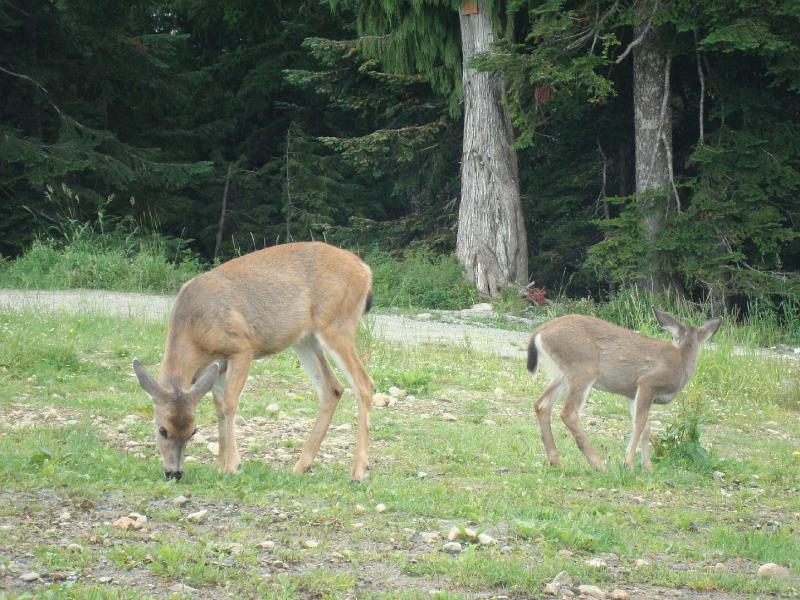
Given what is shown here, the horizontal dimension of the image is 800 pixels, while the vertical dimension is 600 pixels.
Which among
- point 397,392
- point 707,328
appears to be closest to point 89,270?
point 397,392

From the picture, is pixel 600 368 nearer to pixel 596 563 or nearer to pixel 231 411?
pixel 231 411

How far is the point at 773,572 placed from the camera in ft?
19.8

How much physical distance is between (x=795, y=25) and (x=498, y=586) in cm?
1443

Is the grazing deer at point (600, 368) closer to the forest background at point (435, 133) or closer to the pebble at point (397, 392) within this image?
the pebble at point (397, 392)

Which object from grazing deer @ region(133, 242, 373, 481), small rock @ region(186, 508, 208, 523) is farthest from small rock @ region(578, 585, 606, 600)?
grazing deer @ region(133, 242, 373, 481)

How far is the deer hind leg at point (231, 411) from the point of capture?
7.77 metres

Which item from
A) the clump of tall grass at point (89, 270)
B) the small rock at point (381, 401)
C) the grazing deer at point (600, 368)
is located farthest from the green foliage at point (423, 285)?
the grazing deer at point (600, 368)

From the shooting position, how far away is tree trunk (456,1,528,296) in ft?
69.9

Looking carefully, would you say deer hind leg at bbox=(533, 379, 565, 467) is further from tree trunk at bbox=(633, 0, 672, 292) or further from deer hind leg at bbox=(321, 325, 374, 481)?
tree trunk at bbox=(633, 0, 672, 292)

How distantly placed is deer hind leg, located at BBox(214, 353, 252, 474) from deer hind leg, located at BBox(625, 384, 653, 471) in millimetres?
2884

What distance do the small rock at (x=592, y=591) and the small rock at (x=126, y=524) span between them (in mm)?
2420

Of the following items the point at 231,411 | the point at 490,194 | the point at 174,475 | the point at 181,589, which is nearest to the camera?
the point at 181,589

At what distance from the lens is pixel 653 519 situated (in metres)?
7.04

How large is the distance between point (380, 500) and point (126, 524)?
166 centimetres
